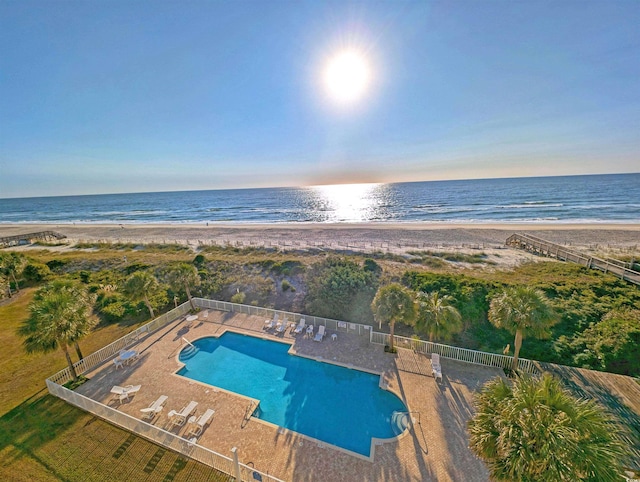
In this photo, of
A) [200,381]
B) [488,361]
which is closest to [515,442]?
[488,361]

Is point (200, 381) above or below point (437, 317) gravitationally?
below

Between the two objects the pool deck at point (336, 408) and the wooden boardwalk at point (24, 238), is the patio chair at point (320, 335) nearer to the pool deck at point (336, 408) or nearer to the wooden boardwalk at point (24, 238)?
the pool deck at point (336, 408)

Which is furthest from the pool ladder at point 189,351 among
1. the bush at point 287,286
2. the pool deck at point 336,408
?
the bush at point 287,286

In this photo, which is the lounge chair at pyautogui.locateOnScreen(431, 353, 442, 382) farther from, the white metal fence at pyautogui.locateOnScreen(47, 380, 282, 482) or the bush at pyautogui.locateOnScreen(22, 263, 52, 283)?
the bush at pyautogui.locateOnScreen(22, 263, 52, 283)

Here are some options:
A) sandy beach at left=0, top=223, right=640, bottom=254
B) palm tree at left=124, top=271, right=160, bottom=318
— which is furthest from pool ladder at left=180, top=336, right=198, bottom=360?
sandy beach at left=0, top=223, right=640, bottom=254

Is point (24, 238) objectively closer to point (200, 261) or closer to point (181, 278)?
→ point (200, 261)

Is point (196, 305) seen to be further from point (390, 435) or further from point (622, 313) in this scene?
point (622, 313)

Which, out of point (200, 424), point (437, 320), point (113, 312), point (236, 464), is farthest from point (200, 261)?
point (437, 320)
